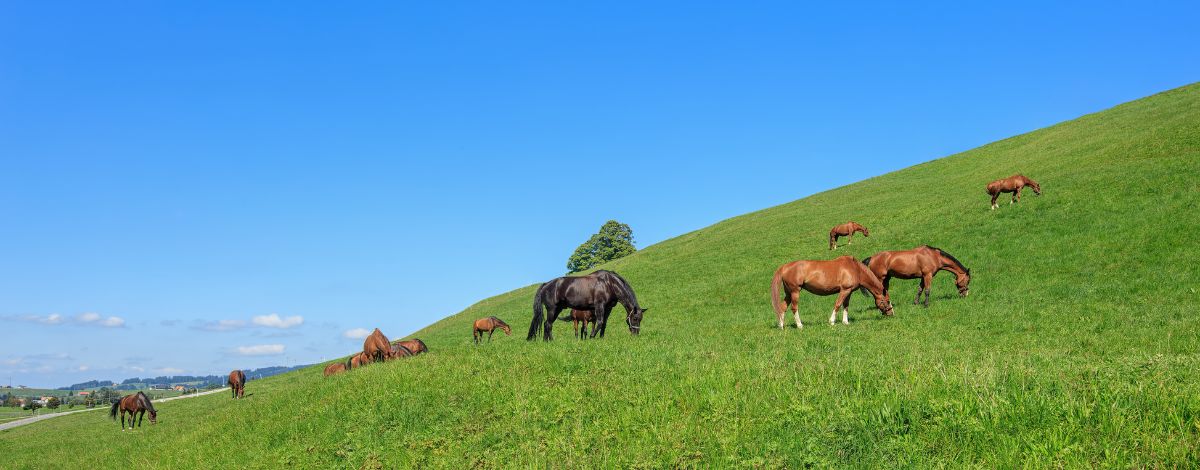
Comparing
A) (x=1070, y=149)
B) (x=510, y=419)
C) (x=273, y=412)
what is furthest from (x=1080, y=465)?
(x=1070, y=149)

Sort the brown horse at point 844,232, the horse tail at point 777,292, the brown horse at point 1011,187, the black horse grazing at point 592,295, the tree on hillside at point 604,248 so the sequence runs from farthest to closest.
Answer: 1. the tree on hillside at point 604,248
2. the brown horse at point 844,232
3. the brown horse at point 1011,187
4. the horse tail at point 777,292
5. the black horse grazing at point 592,295

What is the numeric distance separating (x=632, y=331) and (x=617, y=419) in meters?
8.42

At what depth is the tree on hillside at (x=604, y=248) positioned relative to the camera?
3570 inches

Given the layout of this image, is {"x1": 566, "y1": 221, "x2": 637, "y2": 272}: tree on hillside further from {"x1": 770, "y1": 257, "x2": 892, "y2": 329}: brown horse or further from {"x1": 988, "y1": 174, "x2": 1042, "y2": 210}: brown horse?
{"x1": 770, "y1": 257, "x2": 892, "y2": 329}: brown horse

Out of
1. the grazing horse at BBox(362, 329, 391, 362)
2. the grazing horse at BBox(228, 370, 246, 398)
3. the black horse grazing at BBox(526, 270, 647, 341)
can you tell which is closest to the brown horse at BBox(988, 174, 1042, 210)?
the black horse grazing at BBox(526, 270, 647, 341)

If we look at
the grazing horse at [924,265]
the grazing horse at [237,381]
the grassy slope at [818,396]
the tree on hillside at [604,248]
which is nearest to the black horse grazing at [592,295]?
the grassy slope at [818,396]

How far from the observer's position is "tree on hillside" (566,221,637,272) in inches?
3570

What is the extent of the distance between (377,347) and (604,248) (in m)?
71.0

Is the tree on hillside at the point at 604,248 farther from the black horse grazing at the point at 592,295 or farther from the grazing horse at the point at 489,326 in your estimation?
the black horse grazing at the point at 592,295

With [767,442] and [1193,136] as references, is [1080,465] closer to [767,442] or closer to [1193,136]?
[767,442]

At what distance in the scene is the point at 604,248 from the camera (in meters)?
91.2

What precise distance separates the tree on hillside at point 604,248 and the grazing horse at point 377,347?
226 feet

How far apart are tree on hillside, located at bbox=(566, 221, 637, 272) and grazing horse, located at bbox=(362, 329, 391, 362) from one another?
226 ft

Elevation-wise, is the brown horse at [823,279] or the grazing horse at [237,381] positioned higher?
the brown horse at [823,279]
